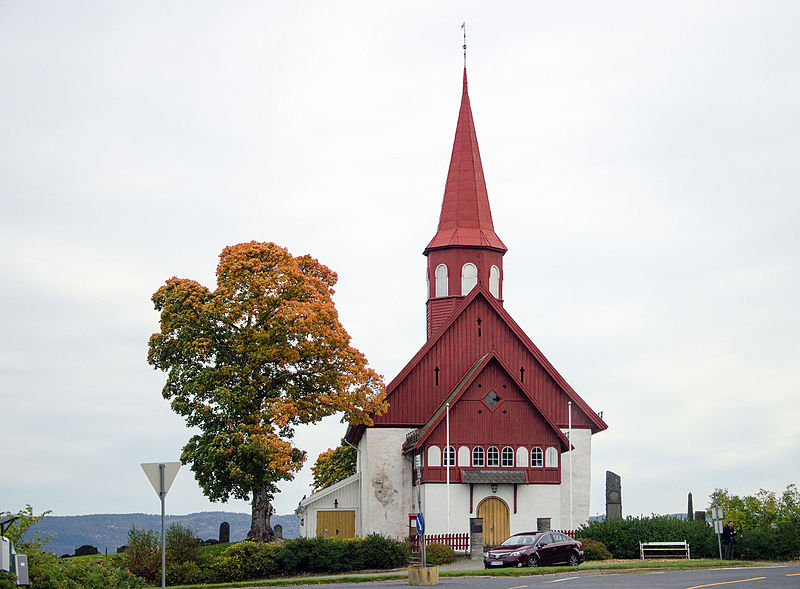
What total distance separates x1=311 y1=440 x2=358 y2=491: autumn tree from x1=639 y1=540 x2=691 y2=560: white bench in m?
28.9

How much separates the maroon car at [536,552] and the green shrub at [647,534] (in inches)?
182

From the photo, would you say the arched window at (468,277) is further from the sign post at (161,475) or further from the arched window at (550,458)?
the sign post at (161,475)

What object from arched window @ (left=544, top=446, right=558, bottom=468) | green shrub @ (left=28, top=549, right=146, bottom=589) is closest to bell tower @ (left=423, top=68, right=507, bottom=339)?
arched window @ (left=544, top=446, right=558, bottom=468)

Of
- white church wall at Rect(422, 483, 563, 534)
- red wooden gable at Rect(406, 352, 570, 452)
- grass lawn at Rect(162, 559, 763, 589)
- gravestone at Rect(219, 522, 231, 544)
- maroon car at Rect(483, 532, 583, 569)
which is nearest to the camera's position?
grass lawn at Rect(162, 559, 763, 589)

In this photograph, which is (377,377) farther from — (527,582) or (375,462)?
(527,582)

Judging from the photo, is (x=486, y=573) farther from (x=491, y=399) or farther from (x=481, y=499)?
(x=491, y=399)

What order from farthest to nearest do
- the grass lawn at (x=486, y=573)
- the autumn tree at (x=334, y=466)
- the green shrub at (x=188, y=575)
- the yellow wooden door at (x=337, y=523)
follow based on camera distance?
the autumn tree at (x=334, y=466), the yellow wooden door at (x=337, y=523), the green shrub at (x=188, y=575), the grass lawn at (x=486, y=573)

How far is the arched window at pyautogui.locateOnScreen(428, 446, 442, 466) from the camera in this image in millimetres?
45713

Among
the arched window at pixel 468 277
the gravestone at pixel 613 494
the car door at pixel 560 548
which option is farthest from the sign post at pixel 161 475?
the arched window at pixel 468 277

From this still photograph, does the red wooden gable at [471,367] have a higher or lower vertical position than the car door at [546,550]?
higher

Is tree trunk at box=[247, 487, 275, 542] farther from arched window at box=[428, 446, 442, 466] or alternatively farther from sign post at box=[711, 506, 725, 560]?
sign post at box=[711, 506, 725, 560]

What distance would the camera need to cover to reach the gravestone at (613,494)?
48.6 metres

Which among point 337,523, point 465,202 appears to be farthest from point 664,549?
point 465,202

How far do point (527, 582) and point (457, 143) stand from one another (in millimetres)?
34515
